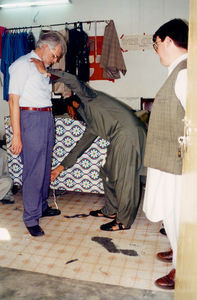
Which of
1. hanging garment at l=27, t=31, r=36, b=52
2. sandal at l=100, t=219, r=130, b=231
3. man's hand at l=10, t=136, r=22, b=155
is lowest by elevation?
sandal at l=100, t=219, r=130, b=231

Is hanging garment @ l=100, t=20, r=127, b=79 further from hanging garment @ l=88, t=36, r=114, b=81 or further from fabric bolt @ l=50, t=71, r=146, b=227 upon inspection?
fabric bolt @ l=50, t=71, r=146, b=227

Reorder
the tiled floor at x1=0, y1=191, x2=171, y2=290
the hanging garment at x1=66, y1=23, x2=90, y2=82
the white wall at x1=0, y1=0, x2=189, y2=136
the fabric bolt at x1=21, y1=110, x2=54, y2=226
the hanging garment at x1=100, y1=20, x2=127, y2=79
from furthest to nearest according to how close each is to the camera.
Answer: the white wall at x1=0, y1=0, x2=189, y2=136
the hanging garment at x1=100, y1=20, x2=127, y2=79
the hanging garment at x1=66, y1=23, x2=90, y2=82
the fabric bolt at x1=21, y1=110, x2=54, y2=226
the tiled floor at x1=0, y1=191, x2=171, y2=290

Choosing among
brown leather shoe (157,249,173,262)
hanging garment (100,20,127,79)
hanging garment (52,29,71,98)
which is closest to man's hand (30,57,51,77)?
brown leather shoe (157,249,173,262)

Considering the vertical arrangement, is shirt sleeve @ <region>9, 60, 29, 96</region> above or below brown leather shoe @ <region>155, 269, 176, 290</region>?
above

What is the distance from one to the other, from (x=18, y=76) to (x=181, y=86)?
3.74 ft

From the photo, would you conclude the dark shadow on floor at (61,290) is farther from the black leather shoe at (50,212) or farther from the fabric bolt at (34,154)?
the black leather shoe at (50,212)

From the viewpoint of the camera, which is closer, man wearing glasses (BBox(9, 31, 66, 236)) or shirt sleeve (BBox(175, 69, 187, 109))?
shirt sleeve (BBox(175, 69, 187, 109))

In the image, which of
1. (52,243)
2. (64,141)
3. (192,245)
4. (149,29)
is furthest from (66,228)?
(149,29)

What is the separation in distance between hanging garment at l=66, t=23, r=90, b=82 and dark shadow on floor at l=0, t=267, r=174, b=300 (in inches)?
118

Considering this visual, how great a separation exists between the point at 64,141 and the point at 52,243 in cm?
92

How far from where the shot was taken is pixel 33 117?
210 centimetres

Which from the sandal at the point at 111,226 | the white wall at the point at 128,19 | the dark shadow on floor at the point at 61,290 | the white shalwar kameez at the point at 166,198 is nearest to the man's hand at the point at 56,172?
the sandal at the point at 111,226

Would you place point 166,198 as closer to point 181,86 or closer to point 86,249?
point 181,86

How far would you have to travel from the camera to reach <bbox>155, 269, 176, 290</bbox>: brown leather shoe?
63.4 inches
